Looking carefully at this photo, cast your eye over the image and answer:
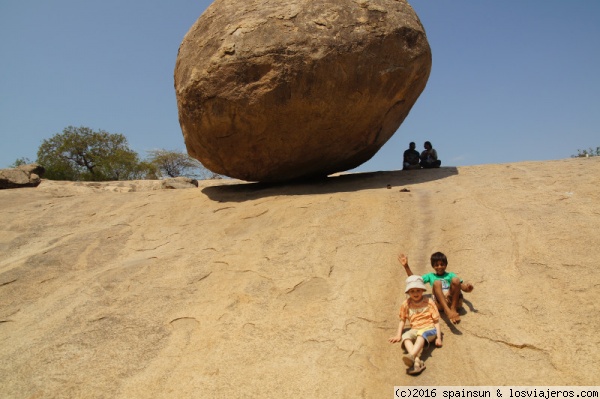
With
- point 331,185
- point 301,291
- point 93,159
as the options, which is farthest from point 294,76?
point 93,159

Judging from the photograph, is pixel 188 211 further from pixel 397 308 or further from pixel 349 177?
pixel 397 308

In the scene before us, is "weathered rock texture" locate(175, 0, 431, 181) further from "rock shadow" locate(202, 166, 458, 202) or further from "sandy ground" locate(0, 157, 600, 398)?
"sandy ground" locate(0, 157, 600, 398)

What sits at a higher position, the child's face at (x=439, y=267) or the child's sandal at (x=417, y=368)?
the child's face at (x=439, y=267)

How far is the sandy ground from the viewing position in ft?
6.88

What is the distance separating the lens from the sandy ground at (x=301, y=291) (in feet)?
6.88

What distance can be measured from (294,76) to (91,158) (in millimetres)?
16092

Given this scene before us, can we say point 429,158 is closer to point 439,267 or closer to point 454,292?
point 439,267

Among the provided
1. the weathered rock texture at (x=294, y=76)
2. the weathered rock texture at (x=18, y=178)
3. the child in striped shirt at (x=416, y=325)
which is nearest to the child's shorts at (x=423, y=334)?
the child in striped shirt at (x=416, y=325)

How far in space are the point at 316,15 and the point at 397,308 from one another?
113 inches

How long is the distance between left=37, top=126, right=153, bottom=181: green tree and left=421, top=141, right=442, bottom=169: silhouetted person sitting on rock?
1358 cm

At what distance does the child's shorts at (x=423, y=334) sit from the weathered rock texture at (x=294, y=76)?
2.53m

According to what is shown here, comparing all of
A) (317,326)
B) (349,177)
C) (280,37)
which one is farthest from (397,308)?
(349,177)

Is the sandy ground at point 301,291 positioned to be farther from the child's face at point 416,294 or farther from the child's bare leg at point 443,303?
the child's face at point 416,294

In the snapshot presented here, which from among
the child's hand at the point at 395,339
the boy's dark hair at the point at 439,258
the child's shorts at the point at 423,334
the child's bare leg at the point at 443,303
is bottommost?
the child's hand at the point at 395,339
